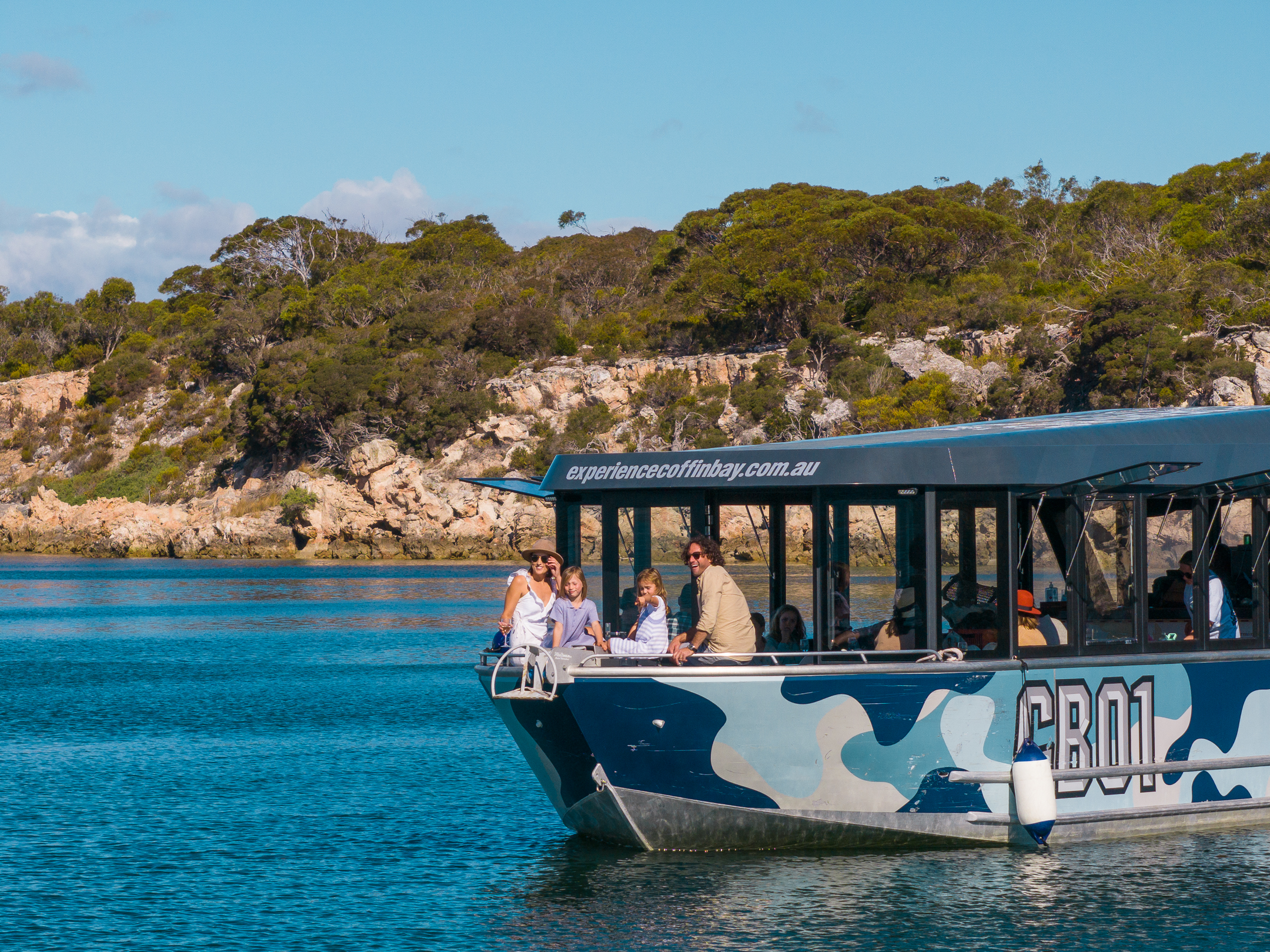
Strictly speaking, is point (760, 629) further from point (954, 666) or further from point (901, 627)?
point (954, 666)

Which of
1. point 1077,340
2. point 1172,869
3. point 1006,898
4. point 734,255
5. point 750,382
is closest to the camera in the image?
point 1006,898

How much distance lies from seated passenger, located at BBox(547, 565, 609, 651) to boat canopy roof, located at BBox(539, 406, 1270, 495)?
0.71 m

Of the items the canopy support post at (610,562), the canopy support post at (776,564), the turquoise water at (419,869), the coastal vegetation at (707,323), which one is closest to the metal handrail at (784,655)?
the canopy support post at (776,564)

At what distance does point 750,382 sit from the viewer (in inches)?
2388

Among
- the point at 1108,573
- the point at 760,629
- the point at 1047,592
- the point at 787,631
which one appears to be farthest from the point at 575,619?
the point at 1108,573

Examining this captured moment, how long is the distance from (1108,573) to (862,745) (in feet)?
6.96

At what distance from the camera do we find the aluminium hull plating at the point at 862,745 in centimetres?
855

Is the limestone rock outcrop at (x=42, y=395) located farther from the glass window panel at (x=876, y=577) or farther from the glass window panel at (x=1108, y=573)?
the glass window panel at (x=1108, y=573)

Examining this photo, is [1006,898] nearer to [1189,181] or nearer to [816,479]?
[816,479]

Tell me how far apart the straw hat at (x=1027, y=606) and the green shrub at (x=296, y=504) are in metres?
56.7

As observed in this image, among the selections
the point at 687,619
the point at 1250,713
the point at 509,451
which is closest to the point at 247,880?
the point at 687,619

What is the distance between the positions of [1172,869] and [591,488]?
4739mm

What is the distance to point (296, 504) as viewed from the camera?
63.8 metres

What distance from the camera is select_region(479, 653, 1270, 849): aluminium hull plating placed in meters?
8.55
